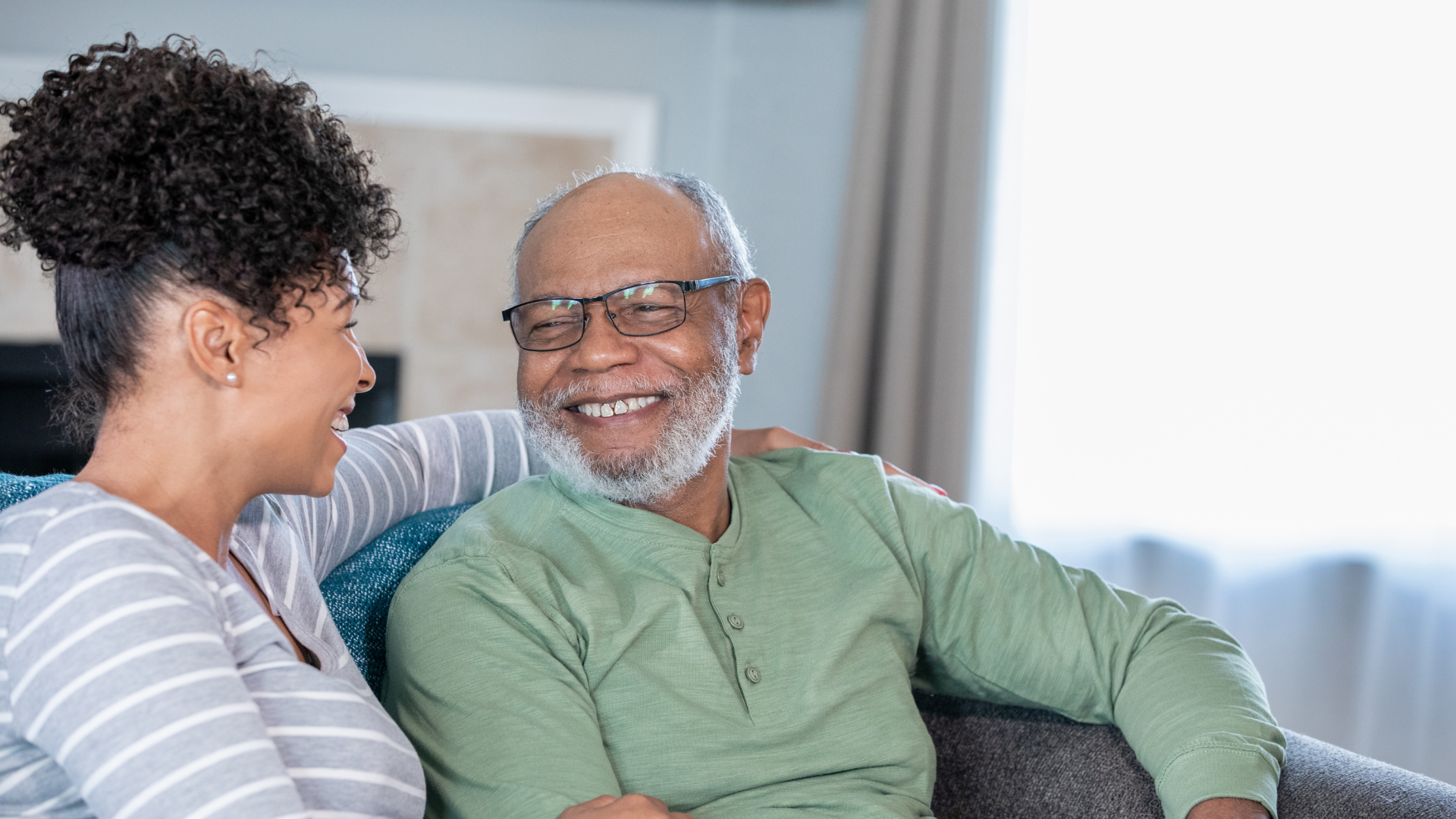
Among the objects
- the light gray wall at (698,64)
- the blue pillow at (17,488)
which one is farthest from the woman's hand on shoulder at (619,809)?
the light gray wall at (698,64)

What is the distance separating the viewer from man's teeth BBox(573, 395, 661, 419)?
4.72ft

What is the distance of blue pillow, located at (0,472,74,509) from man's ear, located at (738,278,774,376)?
0.85 m

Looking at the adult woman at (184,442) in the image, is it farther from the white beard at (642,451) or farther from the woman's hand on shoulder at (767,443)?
the woman's hand on shoulder at (767,443)

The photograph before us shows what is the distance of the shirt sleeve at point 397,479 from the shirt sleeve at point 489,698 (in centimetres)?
12

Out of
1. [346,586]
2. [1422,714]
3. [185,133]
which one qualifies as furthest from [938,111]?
[185,133]

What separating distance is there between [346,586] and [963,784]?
0.82 metres

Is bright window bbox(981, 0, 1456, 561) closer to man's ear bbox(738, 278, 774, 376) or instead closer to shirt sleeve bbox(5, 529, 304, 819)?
man's ear bbox(738, 278, 774, 376)

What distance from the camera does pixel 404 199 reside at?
3.51 metres

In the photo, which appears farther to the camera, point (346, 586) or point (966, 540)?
point (966, 540)

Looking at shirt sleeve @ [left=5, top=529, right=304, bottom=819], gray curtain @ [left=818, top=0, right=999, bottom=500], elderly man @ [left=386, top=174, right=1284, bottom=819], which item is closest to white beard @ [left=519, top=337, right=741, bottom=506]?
elderly man @ [left=386, top=174, right=1284, bottom=819]

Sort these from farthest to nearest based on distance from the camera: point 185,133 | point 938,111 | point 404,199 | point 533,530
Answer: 1. point 404,199
2. point 938,111
3. point 533,530
4. point 185,133

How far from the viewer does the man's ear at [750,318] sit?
1.62m

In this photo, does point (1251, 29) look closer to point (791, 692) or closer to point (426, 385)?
point (791, 692)

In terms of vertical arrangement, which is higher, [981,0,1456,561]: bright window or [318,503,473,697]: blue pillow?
[981,0,1456,561]: bright window
